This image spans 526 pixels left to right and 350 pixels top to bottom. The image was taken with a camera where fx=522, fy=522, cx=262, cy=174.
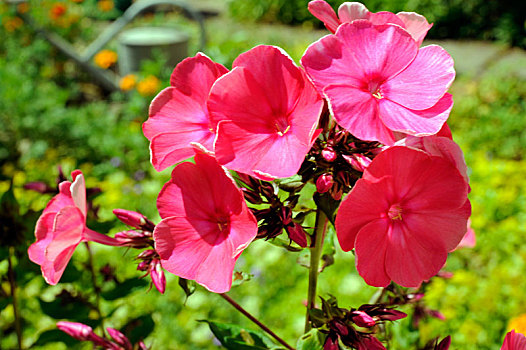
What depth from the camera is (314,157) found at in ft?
2.13

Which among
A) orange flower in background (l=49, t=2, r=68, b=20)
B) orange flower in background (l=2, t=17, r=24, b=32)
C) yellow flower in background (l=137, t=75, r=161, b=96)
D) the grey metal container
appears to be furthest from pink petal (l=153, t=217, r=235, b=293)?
orange flower in background (l=49, t=2, r=68, b=20)

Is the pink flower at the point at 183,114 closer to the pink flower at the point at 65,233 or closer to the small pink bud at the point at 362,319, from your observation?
the pink flower at the point at 65,233

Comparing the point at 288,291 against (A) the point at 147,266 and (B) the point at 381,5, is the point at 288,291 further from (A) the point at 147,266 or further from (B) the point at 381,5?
(B) the point at 381,5

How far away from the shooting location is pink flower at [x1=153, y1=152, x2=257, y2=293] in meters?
0.60

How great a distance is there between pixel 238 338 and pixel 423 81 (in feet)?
1.69

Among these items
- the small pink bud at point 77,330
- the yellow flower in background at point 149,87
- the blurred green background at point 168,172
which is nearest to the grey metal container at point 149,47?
the blurred green background at point 168,172

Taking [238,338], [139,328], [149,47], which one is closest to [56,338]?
[139,328]

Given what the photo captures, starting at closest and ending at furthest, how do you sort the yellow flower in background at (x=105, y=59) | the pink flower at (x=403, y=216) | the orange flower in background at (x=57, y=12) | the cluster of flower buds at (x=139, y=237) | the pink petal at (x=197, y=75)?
the pink flower at (x=403, y=216) < the pink petal at (x=197, y=75) < the cluster of flower buds at (x=139, y=237) < the yellow flower in background at (x=105, y=59) < the orange flower in background at (x=57, y=12)

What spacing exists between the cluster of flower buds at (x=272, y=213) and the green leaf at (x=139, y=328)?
1.84ft

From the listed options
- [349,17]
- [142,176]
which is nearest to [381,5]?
[142,176]

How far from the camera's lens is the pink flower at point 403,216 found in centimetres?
55

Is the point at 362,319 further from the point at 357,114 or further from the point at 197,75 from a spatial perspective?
the point at 197,75

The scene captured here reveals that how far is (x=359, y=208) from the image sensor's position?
56cm

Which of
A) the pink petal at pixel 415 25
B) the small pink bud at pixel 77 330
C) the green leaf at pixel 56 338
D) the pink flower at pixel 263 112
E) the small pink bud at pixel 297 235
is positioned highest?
the pink petal at pixel 415 25
